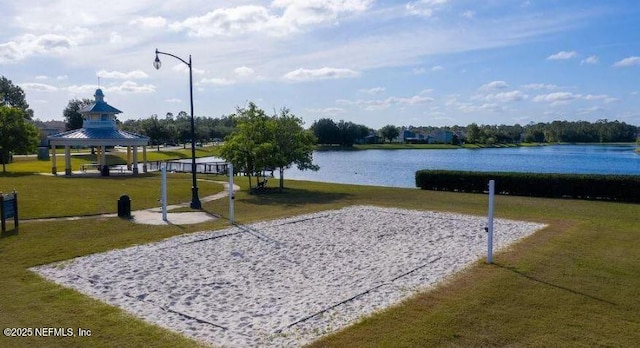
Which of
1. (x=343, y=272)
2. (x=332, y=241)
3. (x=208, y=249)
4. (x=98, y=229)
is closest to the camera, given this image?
(x=343, y=272)

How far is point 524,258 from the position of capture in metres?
11.1

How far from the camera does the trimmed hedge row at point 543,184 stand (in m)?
22.0

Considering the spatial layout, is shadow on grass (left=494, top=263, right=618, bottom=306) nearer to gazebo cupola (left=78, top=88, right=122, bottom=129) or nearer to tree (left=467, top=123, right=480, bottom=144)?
gazebo cupola (left=78, top=88, right=122, bottom=129)

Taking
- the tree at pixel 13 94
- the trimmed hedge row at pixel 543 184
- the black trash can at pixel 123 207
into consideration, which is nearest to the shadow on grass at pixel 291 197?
the black trash can at pixel 123 207

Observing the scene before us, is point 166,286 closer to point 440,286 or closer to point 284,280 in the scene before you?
point 284,280

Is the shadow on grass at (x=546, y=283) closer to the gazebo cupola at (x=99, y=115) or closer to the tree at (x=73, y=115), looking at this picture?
the gazebo cupola at (x=99, y=115)

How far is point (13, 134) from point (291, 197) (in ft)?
92.9

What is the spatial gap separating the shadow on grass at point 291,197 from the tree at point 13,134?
25103mm

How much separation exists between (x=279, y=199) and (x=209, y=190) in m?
4.94

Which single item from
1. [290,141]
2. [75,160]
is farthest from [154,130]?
[290,141]

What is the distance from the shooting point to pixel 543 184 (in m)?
24.0

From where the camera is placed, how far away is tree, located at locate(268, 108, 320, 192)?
2702 cm

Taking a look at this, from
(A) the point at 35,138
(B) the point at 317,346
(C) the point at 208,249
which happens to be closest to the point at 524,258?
(B) the point at 317,346

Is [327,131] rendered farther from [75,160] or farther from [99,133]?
[99,133]
